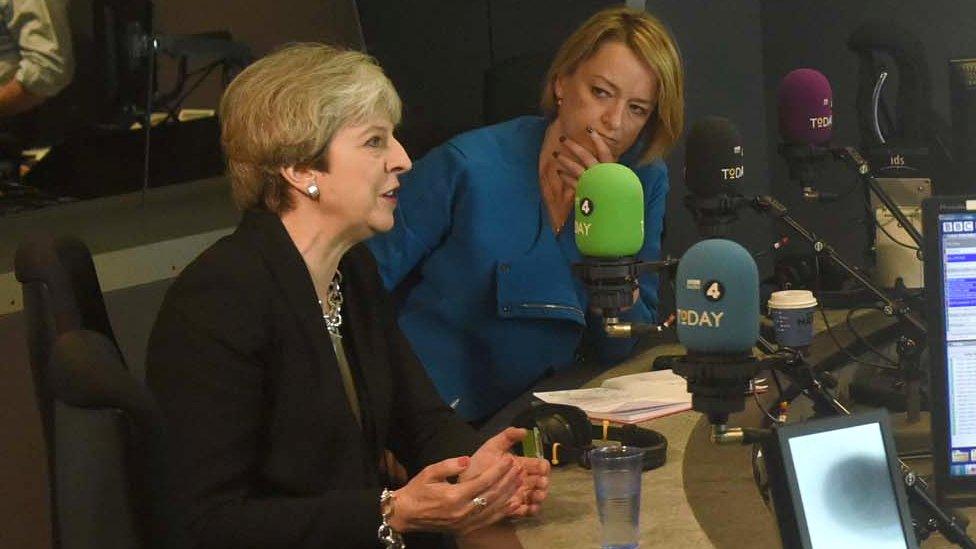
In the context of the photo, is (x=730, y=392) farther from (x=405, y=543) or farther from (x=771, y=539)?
(x=405, y=543)

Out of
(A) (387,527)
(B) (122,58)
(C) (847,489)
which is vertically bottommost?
(A) (387,527)

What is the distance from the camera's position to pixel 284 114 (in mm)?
2146

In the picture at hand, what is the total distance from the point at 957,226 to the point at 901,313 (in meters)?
0.63

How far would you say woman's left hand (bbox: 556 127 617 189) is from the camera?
2.79 meters

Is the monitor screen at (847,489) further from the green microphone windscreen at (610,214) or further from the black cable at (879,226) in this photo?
the black cable at (879,226)

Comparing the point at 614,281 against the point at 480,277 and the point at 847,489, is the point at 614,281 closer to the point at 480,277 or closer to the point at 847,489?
the point at 847,489

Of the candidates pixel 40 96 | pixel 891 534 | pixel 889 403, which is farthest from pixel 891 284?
pixel 40 96

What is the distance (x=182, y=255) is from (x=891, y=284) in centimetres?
178

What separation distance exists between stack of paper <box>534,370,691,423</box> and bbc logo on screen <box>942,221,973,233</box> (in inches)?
31.2

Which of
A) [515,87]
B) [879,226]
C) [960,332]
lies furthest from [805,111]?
[960,332]

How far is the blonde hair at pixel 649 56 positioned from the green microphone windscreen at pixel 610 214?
34.3 inches

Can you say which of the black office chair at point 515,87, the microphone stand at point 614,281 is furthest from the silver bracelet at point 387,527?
the black office chair at point 515,87

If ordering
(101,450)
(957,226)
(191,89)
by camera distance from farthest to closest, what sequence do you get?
1. (191,89)
2. (957,226)
3. (101,450)

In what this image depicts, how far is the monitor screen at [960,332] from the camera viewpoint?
162cm
